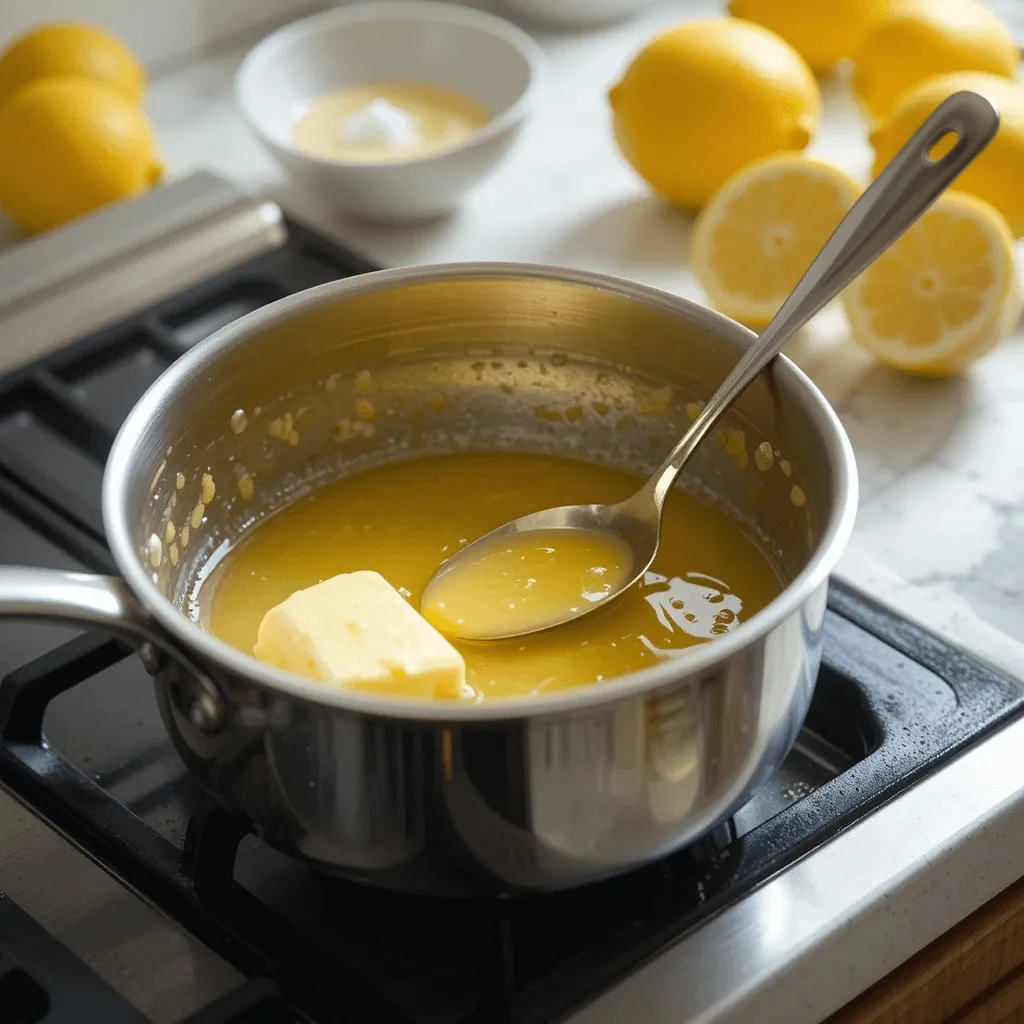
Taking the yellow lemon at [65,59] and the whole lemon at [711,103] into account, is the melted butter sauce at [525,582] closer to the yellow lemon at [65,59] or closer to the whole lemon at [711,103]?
the whole lemon at [711,103]

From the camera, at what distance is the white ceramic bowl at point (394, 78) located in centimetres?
123

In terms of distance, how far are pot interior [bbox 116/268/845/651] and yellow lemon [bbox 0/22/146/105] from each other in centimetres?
53

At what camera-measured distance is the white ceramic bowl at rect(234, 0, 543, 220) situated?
4.05 feet

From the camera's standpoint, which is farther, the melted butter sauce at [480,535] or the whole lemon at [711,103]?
the whole lemon at [711,103]

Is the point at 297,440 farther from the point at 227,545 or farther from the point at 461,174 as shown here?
the point at 461,174

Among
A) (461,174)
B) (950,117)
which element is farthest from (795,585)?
(461,174)

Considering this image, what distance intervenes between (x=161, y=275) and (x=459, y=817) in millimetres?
702

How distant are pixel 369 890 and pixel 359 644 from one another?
0.42ft

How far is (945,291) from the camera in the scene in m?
1.09

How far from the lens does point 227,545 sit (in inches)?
35.8

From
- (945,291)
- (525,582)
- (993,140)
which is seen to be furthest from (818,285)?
(993,140)

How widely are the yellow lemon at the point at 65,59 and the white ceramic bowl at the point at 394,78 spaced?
0.34 feet

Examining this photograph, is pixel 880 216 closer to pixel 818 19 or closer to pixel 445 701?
pixel 445 701

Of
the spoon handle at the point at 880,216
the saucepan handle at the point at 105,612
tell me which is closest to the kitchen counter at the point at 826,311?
the spoon handle at the point at 880,216
